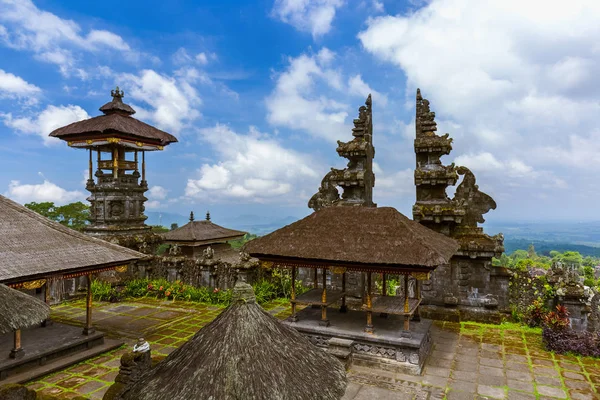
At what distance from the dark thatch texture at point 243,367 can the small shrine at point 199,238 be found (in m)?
15.6

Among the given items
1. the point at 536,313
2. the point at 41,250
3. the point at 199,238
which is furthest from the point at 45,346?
the point at 536,313

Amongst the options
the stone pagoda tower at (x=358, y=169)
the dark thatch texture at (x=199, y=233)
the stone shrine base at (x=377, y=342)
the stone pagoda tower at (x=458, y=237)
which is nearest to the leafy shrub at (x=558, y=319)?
the stone pagoda tower at (x=458, y=237)

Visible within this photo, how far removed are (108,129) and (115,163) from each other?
2.12m

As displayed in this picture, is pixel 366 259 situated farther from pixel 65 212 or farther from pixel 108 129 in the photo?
pixel 65 212

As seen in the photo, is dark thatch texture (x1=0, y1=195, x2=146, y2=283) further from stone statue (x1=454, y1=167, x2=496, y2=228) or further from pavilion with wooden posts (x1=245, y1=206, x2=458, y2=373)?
stone statue (x1=454, y1=167, x2=496, y2=228)

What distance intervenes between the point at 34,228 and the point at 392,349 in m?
9.79

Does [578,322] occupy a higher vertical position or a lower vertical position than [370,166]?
lower

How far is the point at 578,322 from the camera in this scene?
11.4 meters

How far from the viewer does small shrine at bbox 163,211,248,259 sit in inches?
835

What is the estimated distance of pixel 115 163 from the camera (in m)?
20.2

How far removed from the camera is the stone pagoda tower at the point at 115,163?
63.7ft

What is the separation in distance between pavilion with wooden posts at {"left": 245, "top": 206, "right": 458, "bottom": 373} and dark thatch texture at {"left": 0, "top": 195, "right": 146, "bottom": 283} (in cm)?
406

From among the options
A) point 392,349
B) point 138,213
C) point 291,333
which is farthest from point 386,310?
point 138,213

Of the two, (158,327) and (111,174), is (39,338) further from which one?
(111,174)
